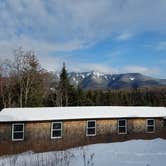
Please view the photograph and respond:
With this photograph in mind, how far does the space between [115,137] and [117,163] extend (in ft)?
52.1

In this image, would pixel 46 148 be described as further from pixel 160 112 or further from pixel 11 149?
pixel 160 112

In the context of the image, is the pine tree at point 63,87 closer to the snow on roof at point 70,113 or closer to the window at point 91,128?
the snow on roof at point 70,113

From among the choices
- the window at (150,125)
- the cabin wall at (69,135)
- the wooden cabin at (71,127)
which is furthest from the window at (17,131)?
the window at (150,125)

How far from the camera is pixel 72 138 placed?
986 inches

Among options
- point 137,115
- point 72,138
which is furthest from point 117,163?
point 137,115

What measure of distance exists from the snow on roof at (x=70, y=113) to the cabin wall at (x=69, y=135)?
0.49 metres

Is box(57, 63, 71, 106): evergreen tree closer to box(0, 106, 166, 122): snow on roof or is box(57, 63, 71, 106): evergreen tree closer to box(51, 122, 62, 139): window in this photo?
box(0, 106, 166, 122): snow on roof

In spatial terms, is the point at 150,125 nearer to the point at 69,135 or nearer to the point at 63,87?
the point at 69,135

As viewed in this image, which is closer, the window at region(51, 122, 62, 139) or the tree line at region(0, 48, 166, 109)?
the window at region(51, 122, 62, 139)

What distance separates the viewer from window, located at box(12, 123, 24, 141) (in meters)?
23.2

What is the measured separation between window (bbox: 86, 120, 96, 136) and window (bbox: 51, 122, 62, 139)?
2421mm

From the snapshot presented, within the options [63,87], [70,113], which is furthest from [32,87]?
[70,113]

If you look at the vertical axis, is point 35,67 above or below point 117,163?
above

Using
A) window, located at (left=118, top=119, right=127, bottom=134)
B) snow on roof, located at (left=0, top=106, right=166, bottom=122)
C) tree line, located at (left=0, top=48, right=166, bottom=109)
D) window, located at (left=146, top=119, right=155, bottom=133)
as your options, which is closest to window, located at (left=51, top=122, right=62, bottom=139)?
snow on roof, located at (left=0, top=106, right=166, bottom=122)
